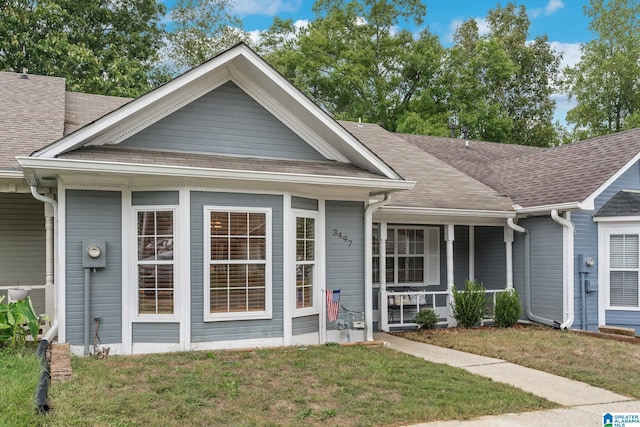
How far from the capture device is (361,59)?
97.4 feet

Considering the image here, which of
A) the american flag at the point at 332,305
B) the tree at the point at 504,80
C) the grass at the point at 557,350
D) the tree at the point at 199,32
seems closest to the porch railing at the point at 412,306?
the grass at the point at 557,350

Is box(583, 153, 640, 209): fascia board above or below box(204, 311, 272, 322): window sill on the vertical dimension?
above

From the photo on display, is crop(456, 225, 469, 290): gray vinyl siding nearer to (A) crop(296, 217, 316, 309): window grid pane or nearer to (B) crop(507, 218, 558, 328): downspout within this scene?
(B) crop(507, 218, 558, 328): downspout

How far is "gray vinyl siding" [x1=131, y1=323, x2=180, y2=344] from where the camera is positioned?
874cm

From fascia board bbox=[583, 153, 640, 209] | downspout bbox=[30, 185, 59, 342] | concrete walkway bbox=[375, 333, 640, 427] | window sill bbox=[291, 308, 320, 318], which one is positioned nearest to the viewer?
concrete walkway bbox=[375, 333, 640, 427]

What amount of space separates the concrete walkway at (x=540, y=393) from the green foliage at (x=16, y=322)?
5501 millimetres

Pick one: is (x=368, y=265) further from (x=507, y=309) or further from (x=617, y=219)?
(x=617, y=219)

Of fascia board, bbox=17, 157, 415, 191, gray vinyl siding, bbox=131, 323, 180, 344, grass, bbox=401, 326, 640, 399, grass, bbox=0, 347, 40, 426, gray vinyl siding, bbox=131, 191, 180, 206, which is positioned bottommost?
grass, bbox=401, 326, 640, 399

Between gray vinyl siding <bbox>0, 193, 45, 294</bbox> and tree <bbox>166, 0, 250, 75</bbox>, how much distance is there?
63.3 ft

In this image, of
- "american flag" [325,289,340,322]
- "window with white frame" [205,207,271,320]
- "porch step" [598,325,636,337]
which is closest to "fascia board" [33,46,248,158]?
"window with white frame" [205,207,271,320]

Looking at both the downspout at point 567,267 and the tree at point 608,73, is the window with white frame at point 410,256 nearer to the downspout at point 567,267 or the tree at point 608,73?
the downspout at point 567,267

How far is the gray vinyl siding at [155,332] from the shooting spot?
8742 millimetres

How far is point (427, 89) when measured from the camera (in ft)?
94.9

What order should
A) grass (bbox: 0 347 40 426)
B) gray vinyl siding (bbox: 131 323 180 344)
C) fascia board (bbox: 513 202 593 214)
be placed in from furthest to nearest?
fascia board (bbox: 513 202 593 214) → gray vinyl siding (bbox: 131 323 180 344) → grass (bbox: 0 347 40 426)
